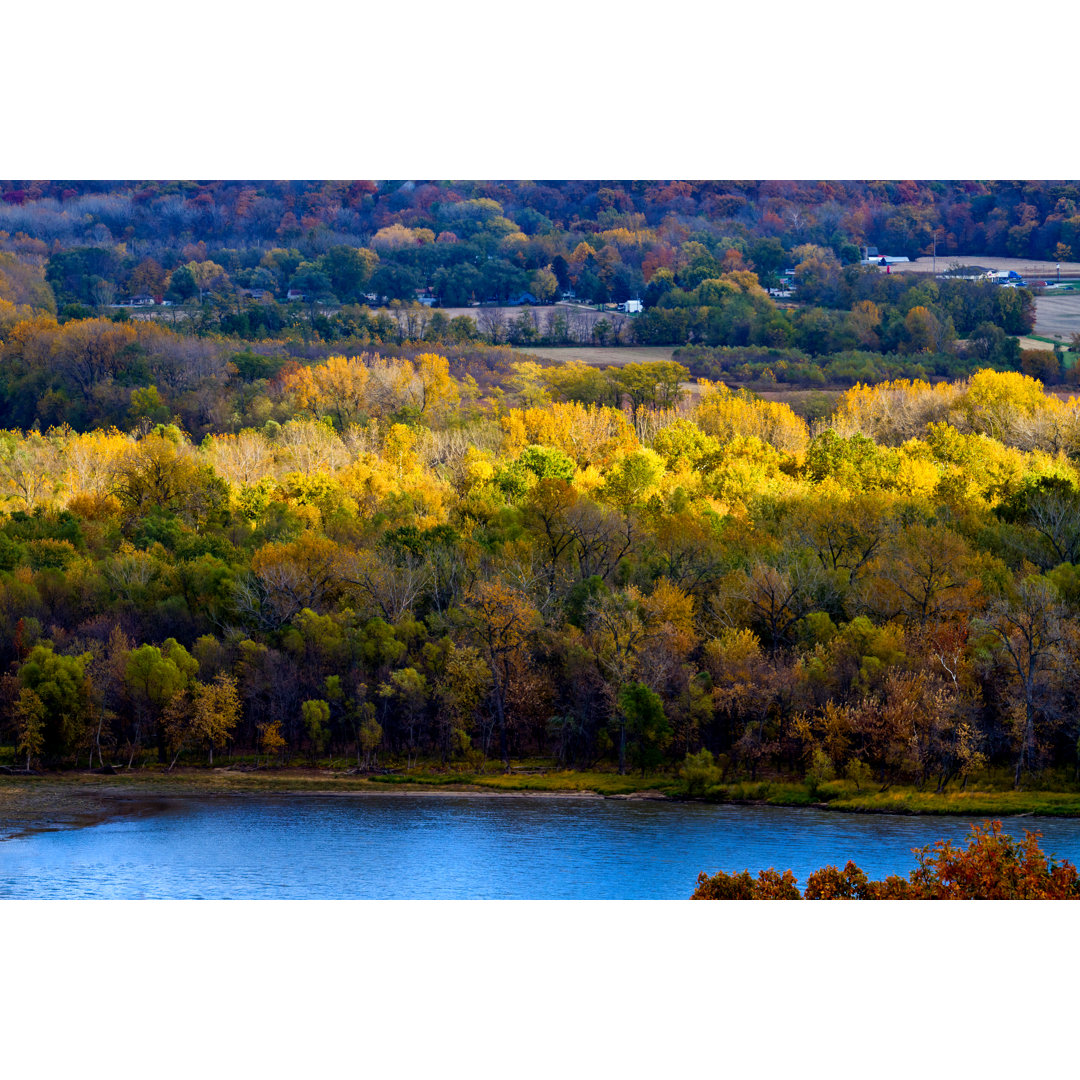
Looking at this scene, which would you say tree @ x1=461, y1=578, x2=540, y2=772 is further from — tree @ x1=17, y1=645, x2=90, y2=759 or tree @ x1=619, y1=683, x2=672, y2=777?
tree @ x1=17, y1=645, x2=90, y2=759

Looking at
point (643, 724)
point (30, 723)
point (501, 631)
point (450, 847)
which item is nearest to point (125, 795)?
point (30, 723)

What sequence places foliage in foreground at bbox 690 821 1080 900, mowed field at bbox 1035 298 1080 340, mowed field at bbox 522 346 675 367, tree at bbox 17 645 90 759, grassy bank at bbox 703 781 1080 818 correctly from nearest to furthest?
foliage in foreground at bbox 690 821 1080 900, grassy bank at bbox 703 781 1080 818, tree at bbox 17 645 90 759, mowed field at bbox 1035 298 1080 340, mowed field at bbox 522 346 675 367

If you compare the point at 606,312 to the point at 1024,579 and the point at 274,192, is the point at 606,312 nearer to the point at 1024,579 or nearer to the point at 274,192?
the point at 274,192

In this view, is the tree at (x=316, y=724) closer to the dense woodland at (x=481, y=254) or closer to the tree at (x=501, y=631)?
the tree at (x=501, y=631)

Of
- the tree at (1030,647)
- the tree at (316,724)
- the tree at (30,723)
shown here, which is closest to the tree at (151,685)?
the tree at (30,723)

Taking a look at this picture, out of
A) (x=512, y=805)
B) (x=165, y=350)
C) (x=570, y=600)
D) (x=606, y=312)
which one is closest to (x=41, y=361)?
(x=165, y=350)

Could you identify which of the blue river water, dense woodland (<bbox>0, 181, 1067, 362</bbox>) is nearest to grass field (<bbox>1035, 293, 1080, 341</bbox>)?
dense woodland (<bbox>0, 181, 1067, 362</bbox>)

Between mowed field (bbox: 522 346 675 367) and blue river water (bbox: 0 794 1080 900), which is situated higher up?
mowed field (bbox: 522 346 675 367)
